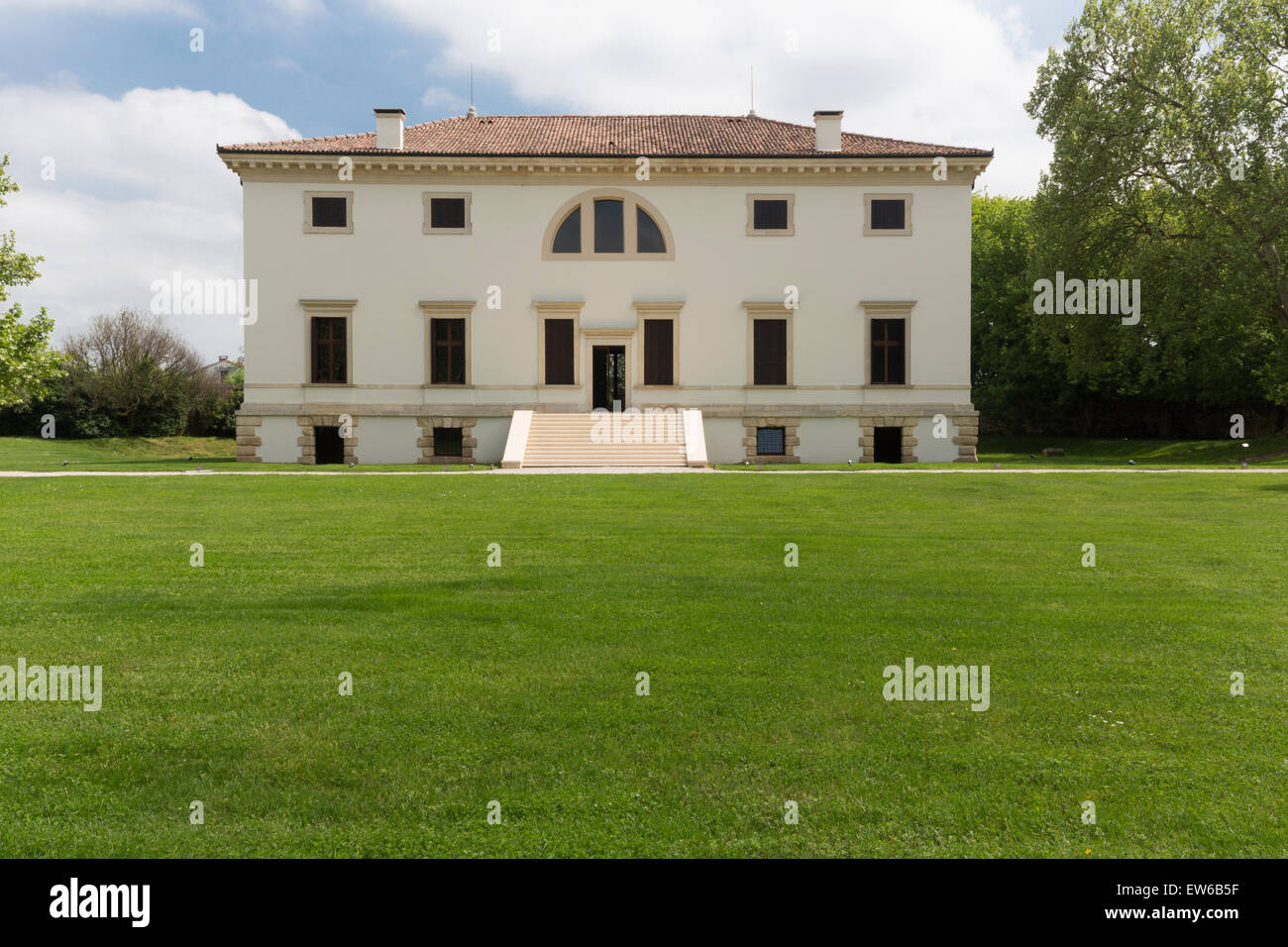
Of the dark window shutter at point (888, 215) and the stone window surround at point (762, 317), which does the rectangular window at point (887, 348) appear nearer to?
the stone window surround at point (762, 317)

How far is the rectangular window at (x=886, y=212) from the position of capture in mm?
35094

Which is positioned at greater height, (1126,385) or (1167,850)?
(1126,385)

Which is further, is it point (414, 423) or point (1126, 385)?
point (1126, 385)

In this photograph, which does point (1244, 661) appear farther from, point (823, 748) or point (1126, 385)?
point (1126, 385)

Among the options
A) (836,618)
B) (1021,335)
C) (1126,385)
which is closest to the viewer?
(836,618)

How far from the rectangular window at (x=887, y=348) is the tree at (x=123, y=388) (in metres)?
39.1

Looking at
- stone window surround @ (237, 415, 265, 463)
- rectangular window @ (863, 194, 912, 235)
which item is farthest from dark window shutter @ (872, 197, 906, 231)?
stone window surround @ (237, 415, 265, 463)

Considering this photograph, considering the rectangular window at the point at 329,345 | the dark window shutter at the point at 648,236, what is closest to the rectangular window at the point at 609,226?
the dark window shutter at the point at 648,236

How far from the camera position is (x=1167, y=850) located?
168 inches

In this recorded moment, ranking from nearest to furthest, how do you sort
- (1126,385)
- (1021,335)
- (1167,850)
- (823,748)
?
1. (1167,850)
2. (823,748)
3. (1126,385)
4. (1021,335)

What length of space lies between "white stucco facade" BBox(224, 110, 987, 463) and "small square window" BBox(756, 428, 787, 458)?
1.69 feet

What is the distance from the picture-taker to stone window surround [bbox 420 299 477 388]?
35156mm
